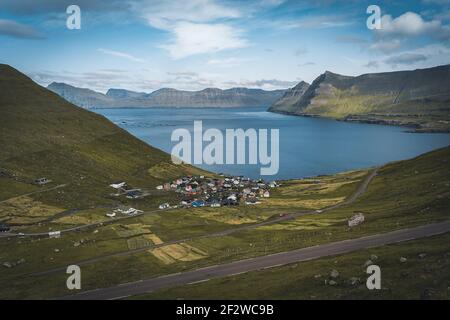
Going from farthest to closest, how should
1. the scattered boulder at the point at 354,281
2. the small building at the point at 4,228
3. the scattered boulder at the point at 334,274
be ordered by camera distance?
the small building at the point at 4,228 < the scattered boulder at the point at 334,274 < the scattered boulder at the point at 354,281

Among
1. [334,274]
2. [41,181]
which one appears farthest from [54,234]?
[334,274]

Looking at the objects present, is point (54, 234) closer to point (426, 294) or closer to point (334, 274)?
point (334, 274)

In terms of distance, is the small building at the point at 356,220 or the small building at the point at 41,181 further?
the small building at the point at 41,181

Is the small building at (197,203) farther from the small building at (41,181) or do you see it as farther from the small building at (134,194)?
the small building at (41,181)

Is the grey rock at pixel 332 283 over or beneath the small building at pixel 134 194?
over

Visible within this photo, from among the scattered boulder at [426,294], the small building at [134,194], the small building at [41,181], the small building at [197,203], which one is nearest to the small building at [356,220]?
the scattered boulder at [426,294]

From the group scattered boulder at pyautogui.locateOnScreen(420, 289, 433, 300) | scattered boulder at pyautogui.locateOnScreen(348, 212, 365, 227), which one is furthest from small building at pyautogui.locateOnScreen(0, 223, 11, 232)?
scattered boulder at pyautogui.locateOnScreen(420, 289, 433, 300)

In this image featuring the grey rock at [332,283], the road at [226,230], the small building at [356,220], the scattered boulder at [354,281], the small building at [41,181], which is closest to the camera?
the scattered boulder at [354,281]

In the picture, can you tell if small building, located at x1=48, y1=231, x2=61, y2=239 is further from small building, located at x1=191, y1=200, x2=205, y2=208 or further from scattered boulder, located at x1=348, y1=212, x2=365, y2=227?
scattered boulder, located at x1=348, y1=212, x2=365, y2=227
